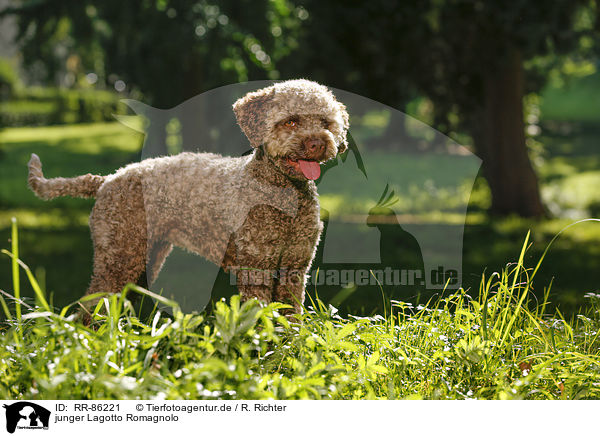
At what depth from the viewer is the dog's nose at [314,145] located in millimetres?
2896

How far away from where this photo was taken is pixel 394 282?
12.5ft

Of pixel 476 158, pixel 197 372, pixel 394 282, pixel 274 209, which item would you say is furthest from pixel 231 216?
pixel 476 158

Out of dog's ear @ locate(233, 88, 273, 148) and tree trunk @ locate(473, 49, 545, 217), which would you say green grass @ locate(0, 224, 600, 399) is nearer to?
dog's ear @ locate(233, 88, 273, 148)

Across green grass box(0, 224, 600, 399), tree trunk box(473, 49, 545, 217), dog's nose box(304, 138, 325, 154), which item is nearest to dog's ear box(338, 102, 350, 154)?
dog's nose box(304, 138, 325, 154)

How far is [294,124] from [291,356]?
4.04 feet

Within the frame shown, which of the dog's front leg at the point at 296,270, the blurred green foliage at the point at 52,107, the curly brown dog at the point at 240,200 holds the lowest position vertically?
the dog's front leg at the point at 296,270

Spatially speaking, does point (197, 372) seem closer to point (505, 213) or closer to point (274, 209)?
point (274, 209)

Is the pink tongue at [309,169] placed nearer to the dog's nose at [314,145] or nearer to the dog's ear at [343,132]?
the dog's nose at [314,145]

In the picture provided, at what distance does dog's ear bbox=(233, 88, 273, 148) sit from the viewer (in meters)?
3.02

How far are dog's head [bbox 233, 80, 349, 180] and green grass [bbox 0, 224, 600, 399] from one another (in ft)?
2.55

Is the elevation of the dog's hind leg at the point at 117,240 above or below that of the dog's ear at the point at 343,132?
below
